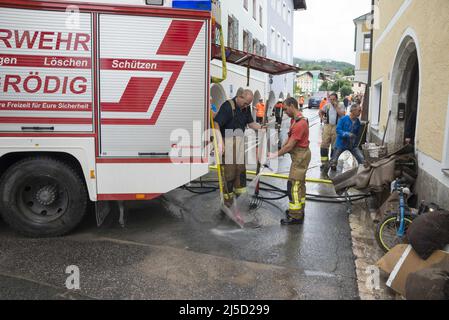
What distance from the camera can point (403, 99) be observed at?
8727 mm

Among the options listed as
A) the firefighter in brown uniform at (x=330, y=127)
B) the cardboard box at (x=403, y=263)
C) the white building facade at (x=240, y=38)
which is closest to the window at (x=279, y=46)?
the white building facade at (x=240, y=38)

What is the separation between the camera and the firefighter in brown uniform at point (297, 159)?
582 centimetres

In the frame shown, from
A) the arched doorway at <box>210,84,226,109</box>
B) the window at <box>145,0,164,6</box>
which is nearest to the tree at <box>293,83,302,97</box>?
the arched doorway at <box>210,84,226,109</box>

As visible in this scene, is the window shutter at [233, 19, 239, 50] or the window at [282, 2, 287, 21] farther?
the window at [282, 2, 287, 21]

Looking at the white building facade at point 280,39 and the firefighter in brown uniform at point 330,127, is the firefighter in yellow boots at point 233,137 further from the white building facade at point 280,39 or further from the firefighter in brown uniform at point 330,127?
the white building facade at point 280,39

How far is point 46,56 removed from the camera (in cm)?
481

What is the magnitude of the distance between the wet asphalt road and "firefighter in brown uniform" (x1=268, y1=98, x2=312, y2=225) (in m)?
0.24

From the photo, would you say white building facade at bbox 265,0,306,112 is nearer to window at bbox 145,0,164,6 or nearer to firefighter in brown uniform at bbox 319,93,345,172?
firefighter in brown uniform at bbox 319,93,345,172

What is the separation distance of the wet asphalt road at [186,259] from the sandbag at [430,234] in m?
0.73

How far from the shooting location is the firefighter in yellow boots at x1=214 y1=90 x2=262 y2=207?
6168 millimetres

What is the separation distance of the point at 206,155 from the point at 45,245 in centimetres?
225

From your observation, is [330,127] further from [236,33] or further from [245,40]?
[245,40]

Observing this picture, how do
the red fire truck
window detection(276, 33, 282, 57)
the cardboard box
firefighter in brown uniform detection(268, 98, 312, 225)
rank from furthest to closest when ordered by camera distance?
window detection(276, 33, 282, 57) → firefighter in brown uniform detection(268, 98, 312, 225) → the red fire truck → the cardboard box
